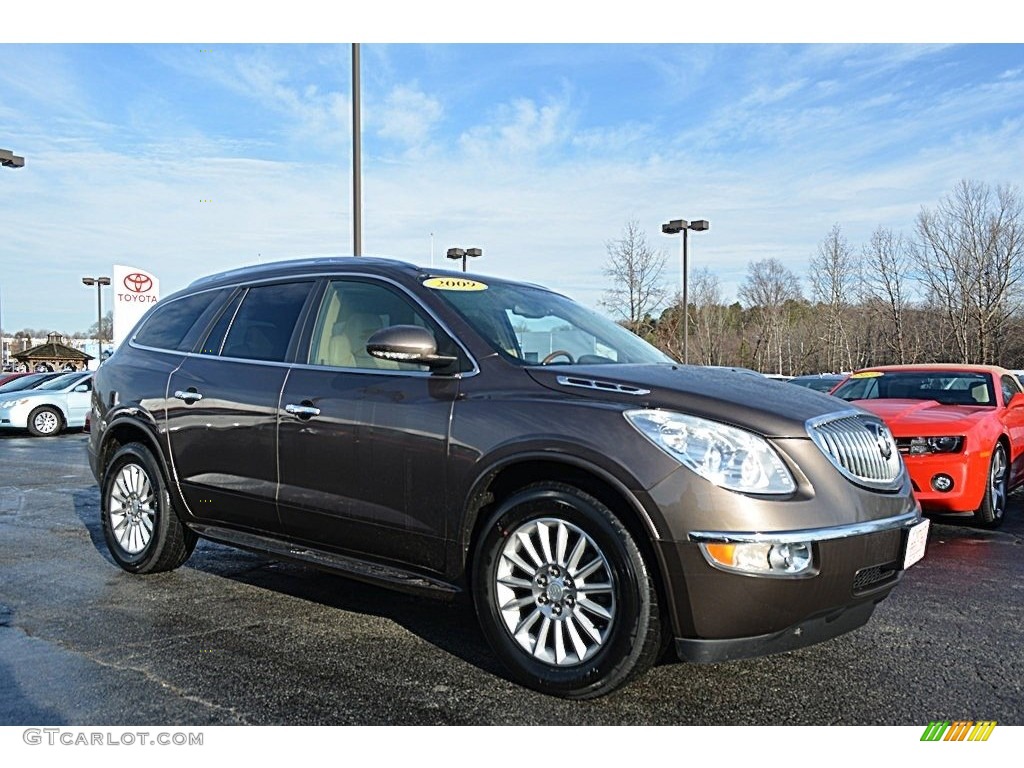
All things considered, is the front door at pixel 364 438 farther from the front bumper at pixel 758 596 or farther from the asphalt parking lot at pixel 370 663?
the front bumper at pixel 758 596

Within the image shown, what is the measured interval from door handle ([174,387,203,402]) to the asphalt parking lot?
1.13 m

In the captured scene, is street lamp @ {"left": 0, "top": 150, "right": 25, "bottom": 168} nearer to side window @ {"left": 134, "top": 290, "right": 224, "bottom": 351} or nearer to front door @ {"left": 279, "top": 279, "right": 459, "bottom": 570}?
side window @ {"left": 134, "top": 290, "right": 224, "bottom": 351}

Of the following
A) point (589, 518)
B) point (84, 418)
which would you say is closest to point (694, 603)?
point (589, 518)

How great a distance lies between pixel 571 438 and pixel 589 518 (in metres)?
0.32

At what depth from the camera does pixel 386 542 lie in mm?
3898

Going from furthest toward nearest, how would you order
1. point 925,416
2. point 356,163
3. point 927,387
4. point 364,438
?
1. point 356,163
2. point 927,387
3. point 925,416
4. point 364,438

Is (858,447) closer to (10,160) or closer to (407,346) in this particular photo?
(407,346)

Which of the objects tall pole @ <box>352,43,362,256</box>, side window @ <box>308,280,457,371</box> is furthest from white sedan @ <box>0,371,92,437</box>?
side window @ <box>308,280,457,371</box>

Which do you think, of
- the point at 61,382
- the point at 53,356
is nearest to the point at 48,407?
the point at 61,382

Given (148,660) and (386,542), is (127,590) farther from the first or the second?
(386,542)

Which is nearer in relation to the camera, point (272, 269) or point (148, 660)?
point (148, 660)

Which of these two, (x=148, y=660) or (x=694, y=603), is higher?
(x=694, y=603)

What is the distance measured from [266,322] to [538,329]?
159 cm

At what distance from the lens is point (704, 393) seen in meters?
3.32
